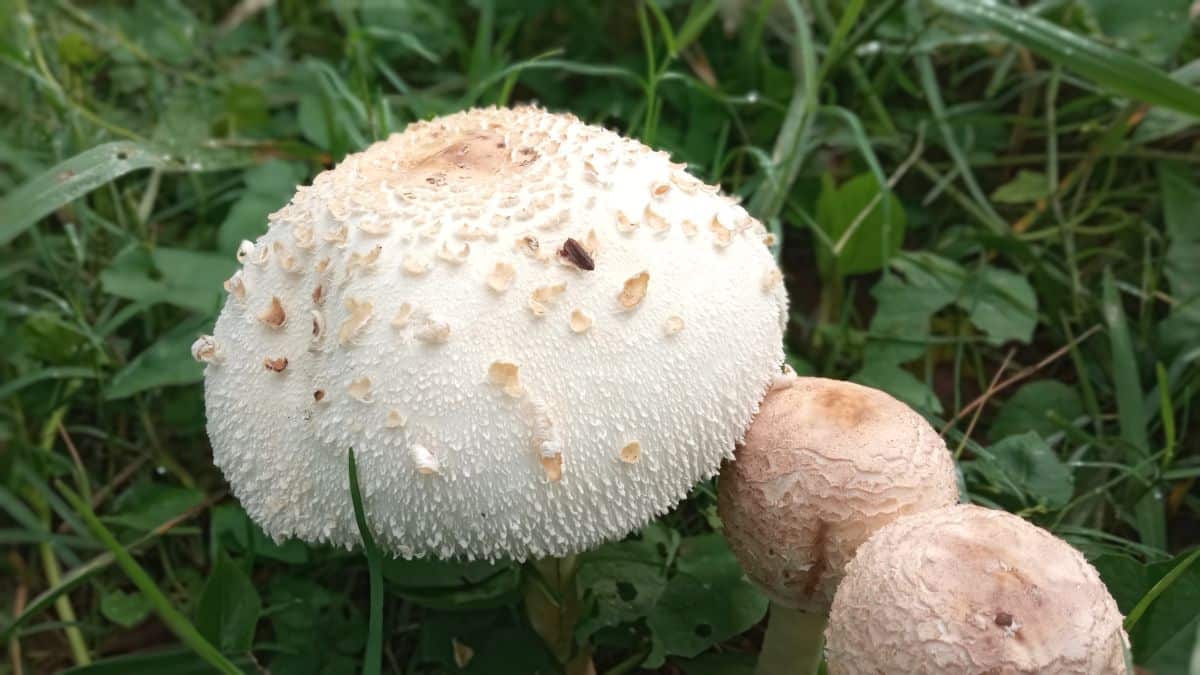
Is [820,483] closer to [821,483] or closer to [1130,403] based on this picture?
[821,483]

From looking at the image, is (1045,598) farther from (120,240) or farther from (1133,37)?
(120,240)

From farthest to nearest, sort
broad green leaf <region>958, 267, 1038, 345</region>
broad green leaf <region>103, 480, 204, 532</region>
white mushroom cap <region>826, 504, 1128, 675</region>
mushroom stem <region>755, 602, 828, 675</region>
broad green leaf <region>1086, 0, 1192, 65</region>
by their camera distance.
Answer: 1. broad green leaf <region>1086, 0, 1192, 65</region>
2. broad green leaf <region>958, 267, 1038, 345</region>
3. broad green leaf <region>103, 480, 204, 532</region>
4. mushroom stem <region>755, 602, 828, 675</region>
5. white mushroom cap <region>826, 504, 1128, 675</region>

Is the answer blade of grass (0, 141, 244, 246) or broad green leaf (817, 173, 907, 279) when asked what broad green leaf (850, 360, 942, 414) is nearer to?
broad green leaf (817, 173, 907, 279)

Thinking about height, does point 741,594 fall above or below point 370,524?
below

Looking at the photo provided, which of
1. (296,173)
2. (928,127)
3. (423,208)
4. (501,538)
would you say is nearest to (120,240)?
(296,173)

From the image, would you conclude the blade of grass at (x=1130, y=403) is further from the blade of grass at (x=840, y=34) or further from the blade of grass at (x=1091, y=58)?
the blade of grass at (x=840, y=34)

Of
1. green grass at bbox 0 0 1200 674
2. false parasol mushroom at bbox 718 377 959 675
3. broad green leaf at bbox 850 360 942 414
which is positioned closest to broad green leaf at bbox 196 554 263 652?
green grass at bbox 0 0 1200 674
